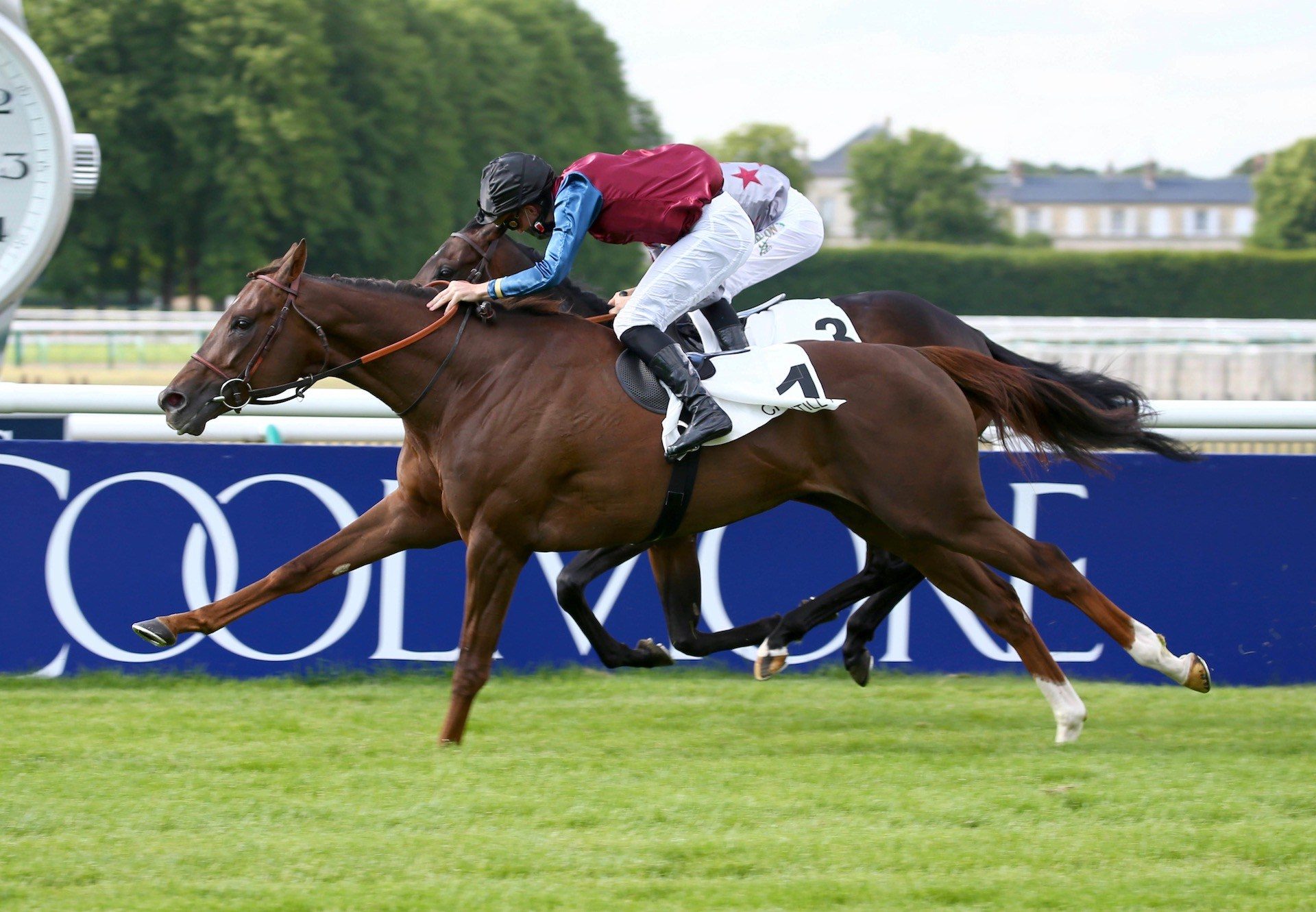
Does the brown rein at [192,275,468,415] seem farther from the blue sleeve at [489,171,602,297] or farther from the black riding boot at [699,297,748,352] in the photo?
the black riding boot at [699,297,748,352]

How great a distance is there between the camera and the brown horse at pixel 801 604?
5.23m

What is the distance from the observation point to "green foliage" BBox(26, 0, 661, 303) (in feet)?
107

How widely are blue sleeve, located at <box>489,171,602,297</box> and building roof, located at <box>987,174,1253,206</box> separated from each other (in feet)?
331

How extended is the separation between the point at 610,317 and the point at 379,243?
31.9 meters

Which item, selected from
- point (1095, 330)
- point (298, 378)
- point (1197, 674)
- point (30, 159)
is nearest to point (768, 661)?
point (1197, 674)

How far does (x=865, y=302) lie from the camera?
579 centimetres

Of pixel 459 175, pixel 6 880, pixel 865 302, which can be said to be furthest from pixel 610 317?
pixel 459 175

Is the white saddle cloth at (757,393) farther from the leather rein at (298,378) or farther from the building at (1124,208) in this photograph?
the building at (1124,208)

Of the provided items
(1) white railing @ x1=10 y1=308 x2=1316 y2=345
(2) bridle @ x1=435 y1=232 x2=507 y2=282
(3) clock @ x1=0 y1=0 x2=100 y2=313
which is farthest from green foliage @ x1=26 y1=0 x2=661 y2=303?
(3) clock @ x1=0 y1=0 x2=100 y2=313

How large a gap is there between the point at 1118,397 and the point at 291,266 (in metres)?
2.71

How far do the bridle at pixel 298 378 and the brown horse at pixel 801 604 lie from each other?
0.65 m

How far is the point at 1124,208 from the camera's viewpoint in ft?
340

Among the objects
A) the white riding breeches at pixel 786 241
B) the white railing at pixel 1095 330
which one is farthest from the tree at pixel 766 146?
the white riding breeches at pixel 786 241

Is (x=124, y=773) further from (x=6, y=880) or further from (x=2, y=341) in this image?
(x=2, y=341)
